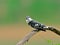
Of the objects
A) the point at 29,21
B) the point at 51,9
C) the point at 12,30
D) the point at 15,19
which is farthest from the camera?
the point at 51,9

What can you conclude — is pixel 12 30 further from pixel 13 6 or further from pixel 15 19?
pixel 13 6

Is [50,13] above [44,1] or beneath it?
beneath

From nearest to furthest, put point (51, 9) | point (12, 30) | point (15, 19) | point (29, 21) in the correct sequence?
point (29, 21) → point (12, 30) → point (15, 19) → point (51, 9)

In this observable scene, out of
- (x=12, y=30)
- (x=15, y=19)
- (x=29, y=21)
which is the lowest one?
(x=29, y=21)

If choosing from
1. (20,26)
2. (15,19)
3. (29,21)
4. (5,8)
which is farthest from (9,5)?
(29,21)

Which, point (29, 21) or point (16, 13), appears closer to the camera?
point (29, 21)

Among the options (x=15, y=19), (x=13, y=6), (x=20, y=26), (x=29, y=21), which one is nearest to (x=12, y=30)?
(x=20, y=26)

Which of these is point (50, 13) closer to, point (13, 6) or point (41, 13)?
point (41, 13)

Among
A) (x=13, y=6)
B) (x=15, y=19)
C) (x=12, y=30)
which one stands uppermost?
(x=13, y=6)

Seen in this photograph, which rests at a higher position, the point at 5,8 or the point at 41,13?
the point at 5,8
